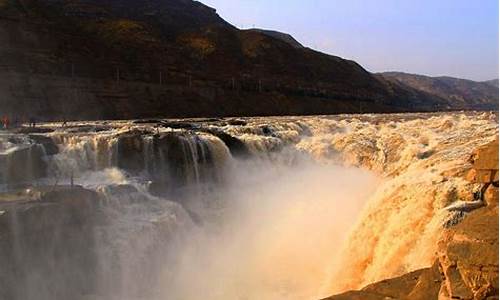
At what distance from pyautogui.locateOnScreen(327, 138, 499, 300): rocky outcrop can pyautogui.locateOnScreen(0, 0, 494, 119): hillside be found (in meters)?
34.5

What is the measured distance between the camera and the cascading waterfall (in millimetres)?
12469

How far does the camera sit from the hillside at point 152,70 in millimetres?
43781

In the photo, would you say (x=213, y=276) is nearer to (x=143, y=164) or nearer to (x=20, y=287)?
(x=20, y=287)

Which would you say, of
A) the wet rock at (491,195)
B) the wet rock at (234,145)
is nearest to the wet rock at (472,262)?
the wet rock at (491,195)

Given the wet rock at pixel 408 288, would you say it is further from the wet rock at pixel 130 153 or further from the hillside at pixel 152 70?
the hillside at pixel 152 70

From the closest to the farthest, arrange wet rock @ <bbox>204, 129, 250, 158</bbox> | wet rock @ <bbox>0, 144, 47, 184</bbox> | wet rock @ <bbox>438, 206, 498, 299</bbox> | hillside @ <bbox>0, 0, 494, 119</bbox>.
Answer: wet rock @ <bbox>438, 206, 498, 299</bbox> < wet rock @ <bbox>0, 144, 47, 184</bbox> < wet rock @ <bbox>204, 129, 250, 158</bbox> < hillside @ <bbox>0, 0, 494, 119</bbox>

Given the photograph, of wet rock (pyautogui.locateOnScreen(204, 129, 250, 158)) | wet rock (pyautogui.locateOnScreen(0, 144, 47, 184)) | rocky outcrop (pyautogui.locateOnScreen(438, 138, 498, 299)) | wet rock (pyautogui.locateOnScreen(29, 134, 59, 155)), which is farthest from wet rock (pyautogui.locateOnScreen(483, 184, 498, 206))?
wet rock (pyautogui.locateOnScreen(204, 129, 250, 158))

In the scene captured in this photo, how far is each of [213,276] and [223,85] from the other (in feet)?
158

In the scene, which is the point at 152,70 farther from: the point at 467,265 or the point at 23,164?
the point at 467,265

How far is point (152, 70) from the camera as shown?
2365 inches

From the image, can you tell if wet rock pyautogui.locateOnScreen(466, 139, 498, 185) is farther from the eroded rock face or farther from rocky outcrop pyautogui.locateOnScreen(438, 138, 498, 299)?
the eroded rock face

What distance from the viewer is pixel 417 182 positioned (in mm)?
12547

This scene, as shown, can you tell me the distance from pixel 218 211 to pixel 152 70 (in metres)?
42.4

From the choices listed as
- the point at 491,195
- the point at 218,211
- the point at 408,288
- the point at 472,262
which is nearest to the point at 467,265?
the point at 472,262
